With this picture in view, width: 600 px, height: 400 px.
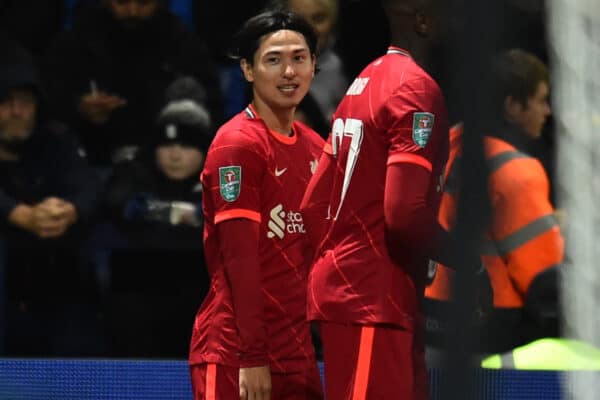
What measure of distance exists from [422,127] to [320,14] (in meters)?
2.42

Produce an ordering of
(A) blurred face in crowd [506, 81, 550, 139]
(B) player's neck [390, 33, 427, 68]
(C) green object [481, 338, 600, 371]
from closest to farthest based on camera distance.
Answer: (B) player's neck [390, 33, 427, 68] → (A) blurred face in crowd [506, 81, 550, 139] → (C) green object [481, 338, 600, 371]

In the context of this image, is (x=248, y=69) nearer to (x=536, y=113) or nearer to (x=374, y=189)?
(x=374, y=189)

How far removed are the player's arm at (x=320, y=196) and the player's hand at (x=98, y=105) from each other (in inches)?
90.5

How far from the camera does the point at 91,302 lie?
5.44m

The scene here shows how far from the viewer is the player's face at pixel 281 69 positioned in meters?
3.88

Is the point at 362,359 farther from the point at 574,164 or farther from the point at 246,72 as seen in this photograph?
the point at 574,164

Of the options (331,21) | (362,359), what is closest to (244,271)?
(362,359)

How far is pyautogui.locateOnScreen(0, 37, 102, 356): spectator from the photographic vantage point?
5.43m

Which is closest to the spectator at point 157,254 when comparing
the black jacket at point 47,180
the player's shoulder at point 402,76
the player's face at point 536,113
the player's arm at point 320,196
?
the black jacket at point 47,180

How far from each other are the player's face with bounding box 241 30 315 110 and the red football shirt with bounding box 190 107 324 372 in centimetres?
8

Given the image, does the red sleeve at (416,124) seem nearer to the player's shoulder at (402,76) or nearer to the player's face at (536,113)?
the player's shoulder at (402,76)

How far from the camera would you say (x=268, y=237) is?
3793 mm

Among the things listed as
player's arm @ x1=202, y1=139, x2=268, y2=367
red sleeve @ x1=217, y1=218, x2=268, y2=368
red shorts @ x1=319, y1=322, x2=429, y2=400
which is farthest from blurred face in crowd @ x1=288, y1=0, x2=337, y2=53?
red shorts @ x1=319, y1=322, x2=429, y2=400

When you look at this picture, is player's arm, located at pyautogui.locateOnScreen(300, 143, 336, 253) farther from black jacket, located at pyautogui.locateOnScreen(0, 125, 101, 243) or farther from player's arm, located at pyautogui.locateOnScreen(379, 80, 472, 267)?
black jacket, located at pyautogui.locateOnScreen(0, 125, 101, 243)
